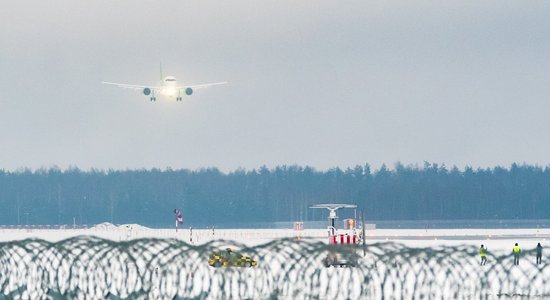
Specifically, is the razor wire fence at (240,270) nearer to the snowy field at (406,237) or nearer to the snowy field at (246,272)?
the snowy field at (246,272)

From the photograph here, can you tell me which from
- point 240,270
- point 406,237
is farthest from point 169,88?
point 240,270

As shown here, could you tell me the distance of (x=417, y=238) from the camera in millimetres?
111125

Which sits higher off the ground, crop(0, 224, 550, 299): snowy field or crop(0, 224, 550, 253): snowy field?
crop(0, 224, 550, 253): snowy field

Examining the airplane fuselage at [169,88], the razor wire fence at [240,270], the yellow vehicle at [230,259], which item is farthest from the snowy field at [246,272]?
the airplane fuselage at [169,88]

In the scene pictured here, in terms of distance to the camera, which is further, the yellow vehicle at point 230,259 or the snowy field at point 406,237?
the snowy field at point 406,237

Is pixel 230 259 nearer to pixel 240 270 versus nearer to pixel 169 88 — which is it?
pixel 240 270

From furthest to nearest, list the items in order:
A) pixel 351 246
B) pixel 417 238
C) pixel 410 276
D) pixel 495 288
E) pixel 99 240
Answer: pixel 417 238, pixel 410 276, pixel 495 288, pixel 99 240, pixel 351 246

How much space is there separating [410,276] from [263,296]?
19895 millimetres

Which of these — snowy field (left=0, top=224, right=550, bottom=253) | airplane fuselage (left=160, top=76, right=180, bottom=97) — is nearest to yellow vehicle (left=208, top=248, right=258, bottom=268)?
snowy field (left=0, top=224, right=550, bottom=253)

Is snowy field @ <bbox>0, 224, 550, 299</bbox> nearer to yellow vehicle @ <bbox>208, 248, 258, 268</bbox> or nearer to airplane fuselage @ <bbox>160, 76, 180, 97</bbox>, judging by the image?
yellow vehicle @ <bbox>208, 248, 258, 268</bbox>

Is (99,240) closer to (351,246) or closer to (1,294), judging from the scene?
(1,294)

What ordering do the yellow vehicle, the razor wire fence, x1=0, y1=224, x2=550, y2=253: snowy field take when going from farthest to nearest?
x1=0, y1=224, x2=550, y2=253: snowy field, the razor wire fence, the yellow vehicle

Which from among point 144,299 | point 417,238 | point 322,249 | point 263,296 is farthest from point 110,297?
point 417,238

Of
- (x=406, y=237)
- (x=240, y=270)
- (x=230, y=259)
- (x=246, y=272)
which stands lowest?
(x=246, y=272)
